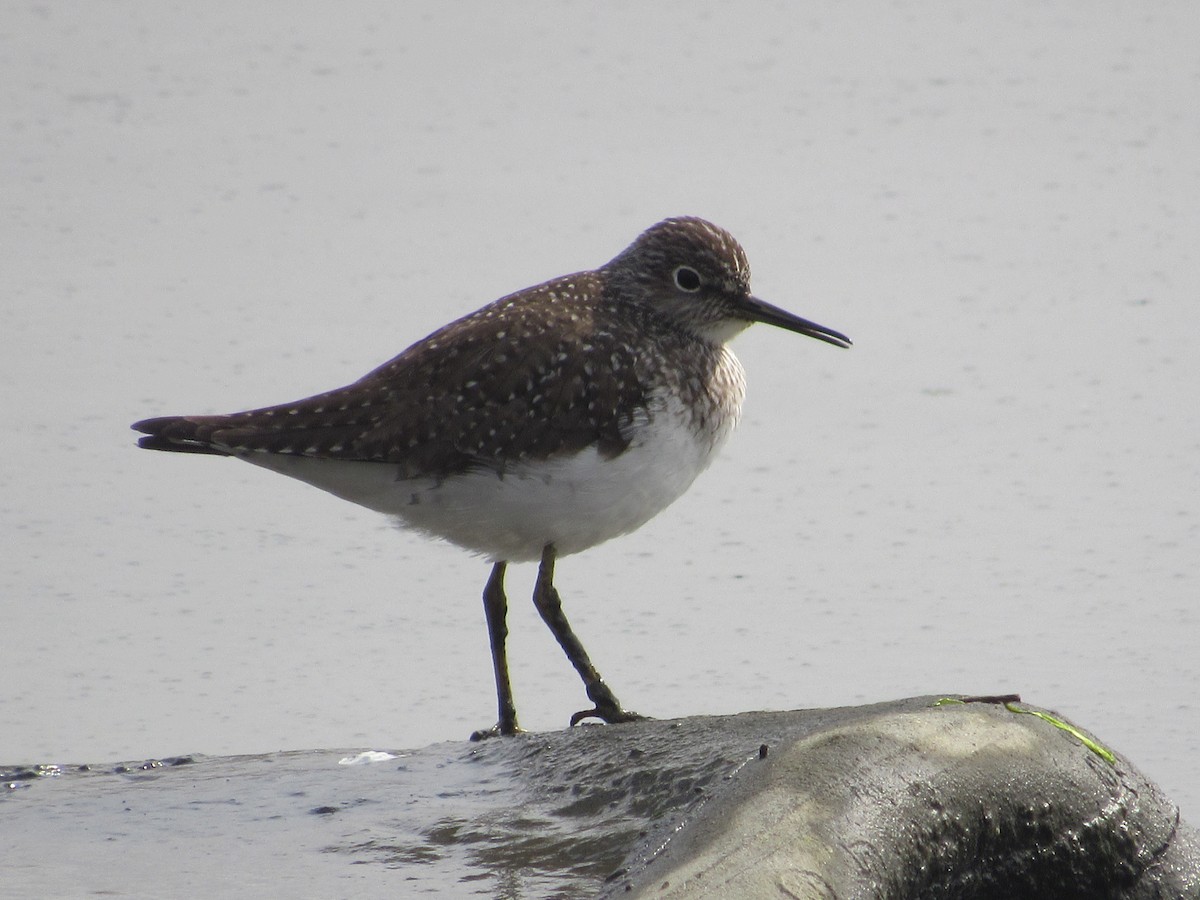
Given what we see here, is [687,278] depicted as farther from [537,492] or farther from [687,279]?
Result: [537,492]

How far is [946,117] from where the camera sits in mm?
9992

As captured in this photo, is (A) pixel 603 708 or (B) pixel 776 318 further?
(B) pixel 776 318

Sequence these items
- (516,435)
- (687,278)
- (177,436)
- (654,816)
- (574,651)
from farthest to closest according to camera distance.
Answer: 1. (687,278)
2. (574,651)
3. (177,436)
4. (516,435)
5. (654,816)

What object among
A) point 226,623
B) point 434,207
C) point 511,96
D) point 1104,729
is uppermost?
point 511,96

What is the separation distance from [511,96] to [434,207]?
1.29 meters

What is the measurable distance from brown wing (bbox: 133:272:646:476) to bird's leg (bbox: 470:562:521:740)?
577 millimetres

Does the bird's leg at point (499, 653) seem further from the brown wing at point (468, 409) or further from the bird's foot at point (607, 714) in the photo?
the brown wing at point (468, 409)

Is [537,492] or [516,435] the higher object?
[516,435]

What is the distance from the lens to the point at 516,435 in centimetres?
555

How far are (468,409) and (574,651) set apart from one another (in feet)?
2.65

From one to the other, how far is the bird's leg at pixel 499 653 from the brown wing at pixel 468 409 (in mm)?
577

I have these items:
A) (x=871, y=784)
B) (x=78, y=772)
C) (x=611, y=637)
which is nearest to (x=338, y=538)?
(x=611, y=637)

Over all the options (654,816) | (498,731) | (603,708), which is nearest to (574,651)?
(603,708)

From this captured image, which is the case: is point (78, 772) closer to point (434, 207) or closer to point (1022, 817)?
point (1022, 817)
